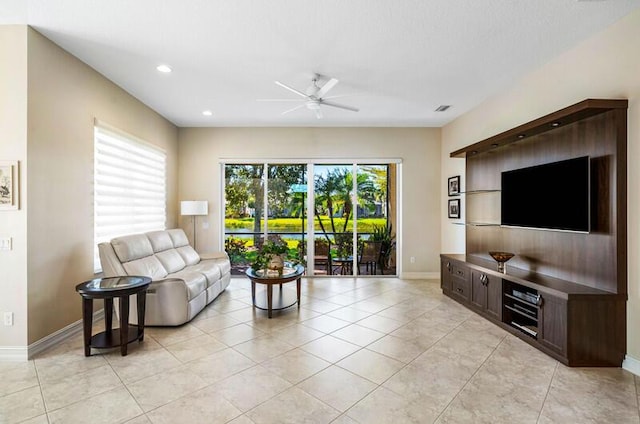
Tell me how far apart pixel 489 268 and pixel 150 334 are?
4046 mm

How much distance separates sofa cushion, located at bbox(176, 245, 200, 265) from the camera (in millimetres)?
4843

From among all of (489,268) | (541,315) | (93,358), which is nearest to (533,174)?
(489,268)

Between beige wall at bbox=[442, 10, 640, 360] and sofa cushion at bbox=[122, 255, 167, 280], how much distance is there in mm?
4814

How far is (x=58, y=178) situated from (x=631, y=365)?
18.0 feet

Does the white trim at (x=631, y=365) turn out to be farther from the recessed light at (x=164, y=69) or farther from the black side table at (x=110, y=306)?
the recessed light at (x=164, y=69)

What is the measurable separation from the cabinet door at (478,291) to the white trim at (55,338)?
467cm

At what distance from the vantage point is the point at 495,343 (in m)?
3.19

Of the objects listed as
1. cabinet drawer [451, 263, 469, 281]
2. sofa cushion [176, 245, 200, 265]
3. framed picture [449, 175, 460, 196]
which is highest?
framed picture [449, 175, 460, 196]

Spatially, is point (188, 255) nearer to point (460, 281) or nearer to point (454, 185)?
point (460, 281)

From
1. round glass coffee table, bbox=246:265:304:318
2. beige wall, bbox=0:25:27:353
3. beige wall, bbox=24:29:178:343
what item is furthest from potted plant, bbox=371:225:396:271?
beige wall, bbox=0:25:27:353

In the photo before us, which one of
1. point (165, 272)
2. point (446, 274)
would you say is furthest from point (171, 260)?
point (446, 274)

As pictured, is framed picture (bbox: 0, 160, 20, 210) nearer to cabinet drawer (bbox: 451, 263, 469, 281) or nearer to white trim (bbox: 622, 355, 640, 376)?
cabinet drawer (bbox: 451, 263, 469, 281)

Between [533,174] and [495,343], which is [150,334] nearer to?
[495,343]

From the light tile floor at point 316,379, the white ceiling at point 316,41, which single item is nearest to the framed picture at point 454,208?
the white ceiling at point 316,41
